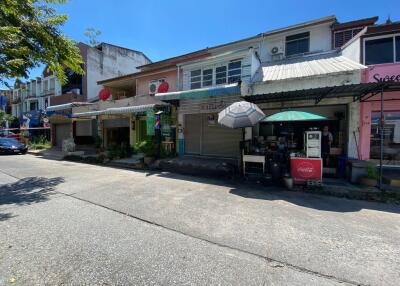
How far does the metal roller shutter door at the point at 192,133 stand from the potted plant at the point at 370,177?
7.78 meters

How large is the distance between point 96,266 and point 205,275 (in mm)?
1581

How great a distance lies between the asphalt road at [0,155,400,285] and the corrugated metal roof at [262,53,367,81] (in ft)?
15.8

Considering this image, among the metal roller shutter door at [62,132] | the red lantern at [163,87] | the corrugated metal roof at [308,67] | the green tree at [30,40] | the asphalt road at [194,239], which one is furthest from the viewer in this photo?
the metal roller shutter door at [62,132]

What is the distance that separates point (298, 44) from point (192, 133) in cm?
784

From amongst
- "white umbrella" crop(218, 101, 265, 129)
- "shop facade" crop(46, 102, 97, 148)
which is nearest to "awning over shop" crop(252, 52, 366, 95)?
"white umbrella" crop(218, 101, 265, 129)

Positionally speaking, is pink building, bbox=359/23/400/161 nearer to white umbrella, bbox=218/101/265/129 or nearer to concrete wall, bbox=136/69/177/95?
white umbrella, bbox=218/101/265/129

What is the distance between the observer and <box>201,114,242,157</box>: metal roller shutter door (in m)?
11.5

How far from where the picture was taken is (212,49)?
46.1 ft

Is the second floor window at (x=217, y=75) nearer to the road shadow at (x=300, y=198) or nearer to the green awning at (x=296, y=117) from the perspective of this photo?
the green awning at (x=296, y=117)

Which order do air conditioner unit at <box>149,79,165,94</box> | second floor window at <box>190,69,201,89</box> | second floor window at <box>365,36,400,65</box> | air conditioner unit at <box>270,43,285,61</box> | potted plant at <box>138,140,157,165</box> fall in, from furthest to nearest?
air conditioner unit at <box>149,79,165,94</box> < second floor window at <box>190,69,201,89</box> < air conditioner unit at <box>270,43,285,61</box> < potted plant at <box>138,140,157,165</box> < second floor window at <box>365,36,400,65</box>

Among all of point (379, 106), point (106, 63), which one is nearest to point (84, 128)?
point (106, 63)

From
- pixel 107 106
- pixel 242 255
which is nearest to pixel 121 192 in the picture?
pixel 242 255

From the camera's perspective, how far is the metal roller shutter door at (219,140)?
11.5m

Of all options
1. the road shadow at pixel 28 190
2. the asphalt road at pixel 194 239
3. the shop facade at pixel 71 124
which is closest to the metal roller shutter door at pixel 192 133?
the asphalt road at pixel 194 239
